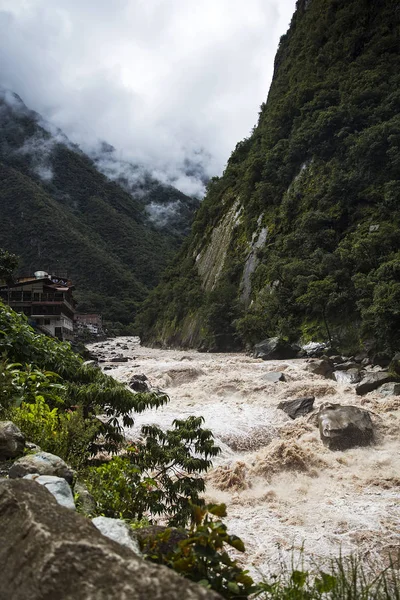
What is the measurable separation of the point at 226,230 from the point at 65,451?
5907 centimetres

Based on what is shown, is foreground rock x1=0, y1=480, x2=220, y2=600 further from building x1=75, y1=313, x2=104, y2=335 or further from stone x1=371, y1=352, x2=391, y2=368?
building x1=75, y1=313, x2=104, y2=335

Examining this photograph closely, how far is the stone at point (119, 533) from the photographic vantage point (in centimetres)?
254

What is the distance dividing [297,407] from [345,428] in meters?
3.00

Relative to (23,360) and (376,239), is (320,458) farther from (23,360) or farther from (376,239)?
(376,239)

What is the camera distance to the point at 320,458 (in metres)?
9.85

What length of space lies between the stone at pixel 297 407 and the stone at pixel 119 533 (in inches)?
455

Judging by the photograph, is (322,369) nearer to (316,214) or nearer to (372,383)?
(372,383)

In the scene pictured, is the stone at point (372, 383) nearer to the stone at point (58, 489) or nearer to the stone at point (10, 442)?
the stone at point (10, 442)

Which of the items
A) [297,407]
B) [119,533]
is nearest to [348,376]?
[297,407]

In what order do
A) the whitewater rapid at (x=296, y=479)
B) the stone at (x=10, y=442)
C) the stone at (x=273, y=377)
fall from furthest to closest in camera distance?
the stone at (x=273, y=377) < the whitewater rapid at (x=296, y=479) < the stone at (x=10, y=442)

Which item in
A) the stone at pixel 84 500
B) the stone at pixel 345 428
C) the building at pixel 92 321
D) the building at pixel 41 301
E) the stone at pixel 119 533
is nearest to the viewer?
the stone at pixel 119 533

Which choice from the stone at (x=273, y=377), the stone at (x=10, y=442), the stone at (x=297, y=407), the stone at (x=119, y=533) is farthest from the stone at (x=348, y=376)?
the stone at (x=119, y=533)

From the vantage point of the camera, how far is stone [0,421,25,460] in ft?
14.4

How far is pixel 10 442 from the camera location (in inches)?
174
